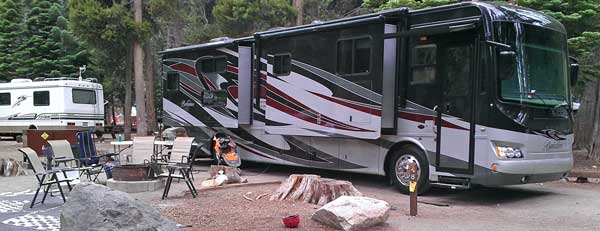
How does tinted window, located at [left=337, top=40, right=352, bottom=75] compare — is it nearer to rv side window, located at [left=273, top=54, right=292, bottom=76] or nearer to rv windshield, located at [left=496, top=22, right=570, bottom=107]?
rv side window, located at [left=273, top=54, right=292, bottom=76]

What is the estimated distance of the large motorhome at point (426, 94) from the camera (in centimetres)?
815

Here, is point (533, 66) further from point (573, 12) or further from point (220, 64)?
point (220, 64)

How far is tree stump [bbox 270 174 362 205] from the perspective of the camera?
7984 mm

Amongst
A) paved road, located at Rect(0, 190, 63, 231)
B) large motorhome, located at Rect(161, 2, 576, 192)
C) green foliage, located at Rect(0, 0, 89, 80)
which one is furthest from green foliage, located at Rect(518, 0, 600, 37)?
green foliage, located at Rect(0, 0, 89, 80)

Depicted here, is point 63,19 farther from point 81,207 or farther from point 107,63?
point 81,207

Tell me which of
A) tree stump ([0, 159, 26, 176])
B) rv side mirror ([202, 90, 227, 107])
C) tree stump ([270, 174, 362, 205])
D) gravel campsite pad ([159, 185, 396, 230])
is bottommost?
tree stump ([0, 159, 26, 176])

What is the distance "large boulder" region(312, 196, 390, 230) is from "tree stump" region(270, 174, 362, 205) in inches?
Result: 53.4

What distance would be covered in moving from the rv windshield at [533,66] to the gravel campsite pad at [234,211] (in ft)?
10.4

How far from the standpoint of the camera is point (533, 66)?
8.41 metres

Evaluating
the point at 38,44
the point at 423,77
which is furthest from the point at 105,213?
the point at 38,44

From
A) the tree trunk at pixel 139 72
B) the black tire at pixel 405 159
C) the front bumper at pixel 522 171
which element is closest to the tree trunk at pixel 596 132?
the front bumper at pixel 522 171

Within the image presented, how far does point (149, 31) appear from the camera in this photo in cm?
2150

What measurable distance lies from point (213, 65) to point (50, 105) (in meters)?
12.1

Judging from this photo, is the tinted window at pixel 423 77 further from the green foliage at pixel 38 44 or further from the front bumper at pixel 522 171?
the green foliage at pixel 38 44
